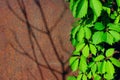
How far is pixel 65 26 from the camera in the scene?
2.65m

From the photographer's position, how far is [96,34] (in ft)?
6.18

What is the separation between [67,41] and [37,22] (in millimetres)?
327

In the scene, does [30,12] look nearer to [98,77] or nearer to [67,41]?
[67,41]

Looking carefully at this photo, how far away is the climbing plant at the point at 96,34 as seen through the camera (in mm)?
1852

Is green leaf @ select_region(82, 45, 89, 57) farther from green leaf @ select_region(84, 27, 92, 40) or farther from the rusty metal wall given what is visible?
the rusty metal wall

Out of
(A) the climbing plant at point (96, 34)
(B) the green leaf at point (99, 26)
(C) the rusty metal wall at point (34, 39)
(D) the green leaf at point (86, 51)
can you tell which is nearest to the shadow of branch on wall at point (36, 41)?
(C) the rusty metal wall at point (34, 39)

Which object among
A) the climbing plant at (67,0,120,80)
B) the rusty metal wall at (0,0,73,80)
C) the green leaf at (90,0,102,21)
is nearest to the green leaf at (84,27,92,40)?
the climbing plant at (67,0,120,80)

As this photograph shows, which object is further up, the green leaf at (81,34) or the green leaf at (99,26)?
the green leaf at (99,26)

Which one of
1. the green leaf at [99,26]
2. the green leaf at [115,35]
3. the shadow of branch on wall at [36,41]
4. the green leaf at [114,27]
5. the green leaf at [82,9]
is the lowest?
the shadow of branch on wall at [36,41]

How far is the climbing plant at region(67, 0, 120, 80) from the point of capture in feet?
6.07

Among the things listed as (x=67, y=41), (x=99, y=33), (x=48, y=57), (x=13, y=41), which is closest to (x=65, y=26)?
(x=67, y=41)

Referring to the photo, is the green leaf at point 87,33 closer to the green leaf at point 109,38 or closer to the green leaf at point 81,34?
the green leaf at point 81,34

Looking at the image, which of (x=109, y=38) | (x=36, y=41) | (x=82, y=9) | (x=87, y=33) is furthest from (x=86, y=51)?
(x=36, y=41)

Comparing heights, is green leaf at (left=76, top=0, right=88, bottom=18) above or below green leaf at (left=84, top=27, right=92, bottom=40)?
above
